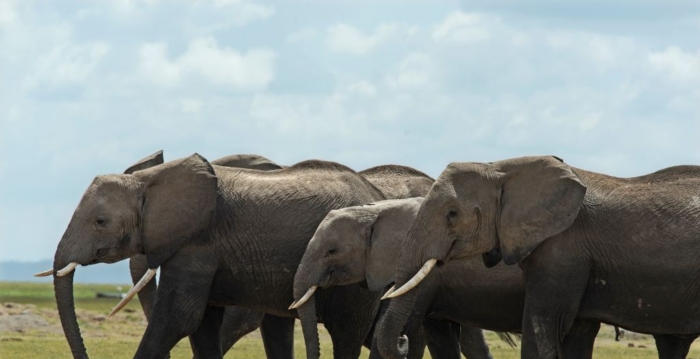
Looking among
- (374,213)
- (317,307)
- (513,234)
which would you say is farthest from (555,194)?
(317,307)

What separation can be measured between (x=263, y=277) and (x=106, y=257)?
5.21 feet

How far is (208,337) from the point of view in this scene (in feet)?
57.4

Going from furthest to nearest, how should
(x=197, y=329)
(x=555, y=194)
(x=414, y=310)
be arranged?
(x=197, y=329) → (x=414, y=310) → (x=555, y=194)

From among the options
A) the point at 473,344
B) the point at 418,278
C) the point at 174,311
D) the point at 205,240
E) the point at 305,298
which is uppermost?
the point at 205,240

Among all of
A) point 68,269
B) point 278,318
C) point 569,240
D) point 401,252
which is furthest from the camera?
point 278,318

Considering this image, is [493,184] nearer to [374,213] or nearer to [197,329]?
[374,213]

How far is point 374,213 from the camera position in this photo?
51.9ft

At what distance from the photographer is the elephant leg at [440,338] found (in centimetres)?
1733

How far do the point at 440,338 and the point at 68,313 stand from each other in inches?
152

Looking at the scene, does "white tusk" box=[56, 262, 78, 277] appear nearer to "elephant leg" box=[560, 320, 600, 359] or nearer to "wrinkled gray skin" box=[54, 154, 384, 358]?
"wrinkled gray skin" box=[54, 154, 384, 358]

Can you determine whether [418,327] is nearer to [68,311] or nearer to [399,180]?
[399,180]

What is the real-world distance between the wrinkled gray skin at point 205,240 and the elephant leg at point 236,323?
347 centimetres

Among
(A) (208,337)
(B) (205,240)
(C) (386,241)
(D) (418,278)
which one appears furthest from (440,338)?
(D) (418,278)

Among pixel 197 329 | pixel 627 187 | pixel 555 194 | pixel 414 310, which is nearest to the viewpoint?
pixel 555 194
